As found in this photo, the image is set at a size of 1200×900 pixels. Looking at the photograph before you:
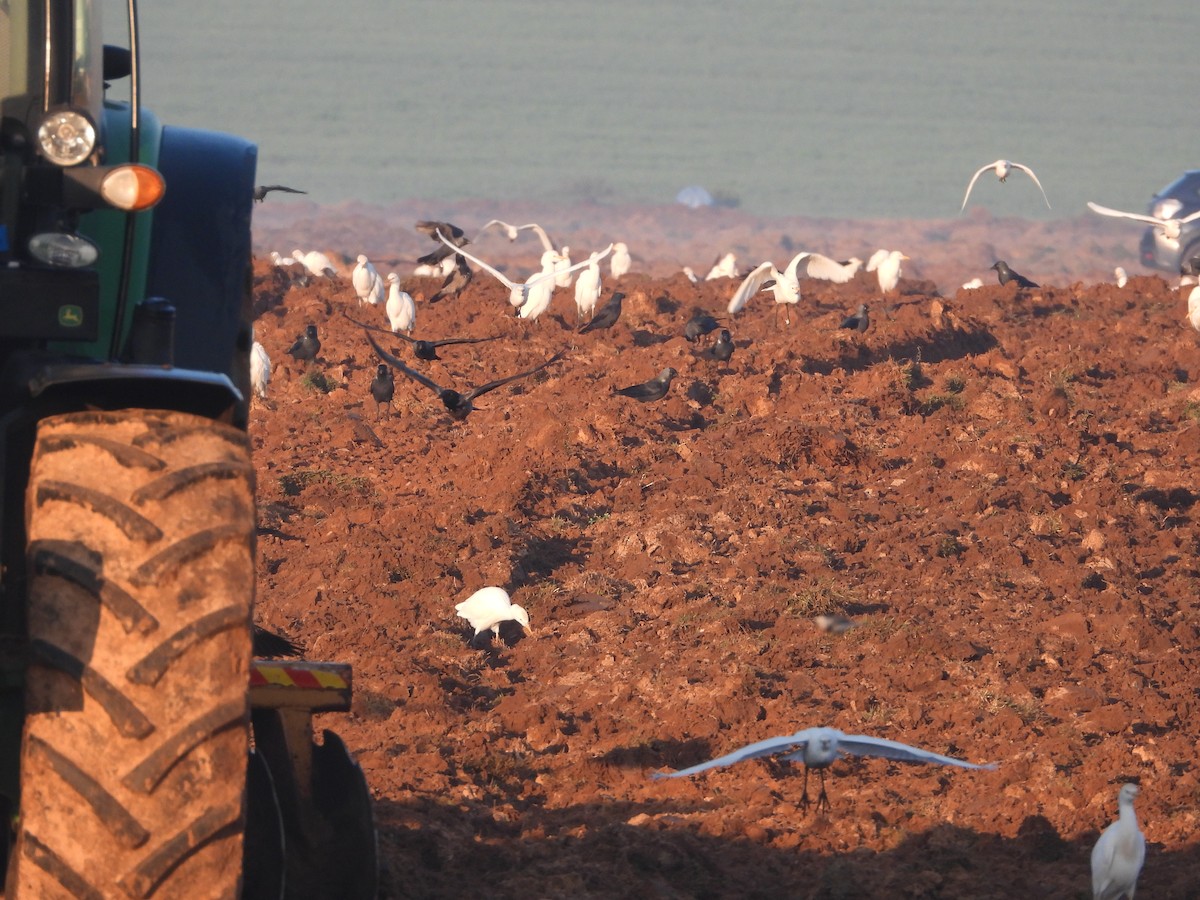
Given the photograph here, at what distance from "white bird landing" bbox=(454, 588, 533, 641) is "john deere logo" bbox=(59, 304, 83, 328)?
6303 millimetres

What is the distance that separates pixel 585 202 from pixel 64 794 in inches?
3122

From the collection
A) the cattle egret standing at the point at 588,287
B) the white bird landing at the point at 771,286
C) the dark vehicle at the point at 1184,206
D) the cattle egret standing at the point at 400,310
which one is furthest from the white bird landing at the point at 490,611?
the dark vehicle at the point at 1184,206

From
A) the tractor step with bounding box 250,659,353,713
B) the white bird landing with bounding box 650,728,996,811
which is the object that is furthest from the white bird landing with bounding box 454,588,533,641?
the tractor step with bounding box 250,659,353,713

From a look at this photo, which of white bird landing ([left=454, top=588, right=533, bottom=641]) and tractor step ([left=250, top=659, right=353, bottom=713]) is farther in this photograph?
white bird landing ([left=454, top=588, right=533, bottom=641])

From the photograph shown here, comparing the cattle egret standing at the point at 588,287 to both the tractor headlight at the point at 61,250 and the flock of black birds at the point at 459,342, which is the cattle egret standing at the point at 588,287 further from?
the tractor headlight at the point at 61,250

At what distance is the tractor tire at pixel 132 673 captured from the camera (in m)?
3.15

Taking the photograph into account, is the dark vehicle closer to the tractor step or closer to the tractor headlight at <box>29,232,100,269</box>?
the tractor step

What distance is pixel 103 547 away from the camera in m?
3.21

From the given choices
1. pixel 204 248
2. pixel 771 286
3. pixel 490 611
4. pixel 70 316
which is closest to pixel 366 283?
pixel 771 286

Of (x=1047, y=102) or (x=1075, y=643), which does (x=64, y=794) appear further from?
(x=1047, y=102)

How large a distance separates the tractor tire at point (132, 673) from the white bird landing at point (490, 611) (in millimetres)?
6509

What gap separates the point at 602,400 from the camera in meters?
15.9

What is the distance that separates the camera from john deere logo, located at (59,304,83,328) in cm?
364

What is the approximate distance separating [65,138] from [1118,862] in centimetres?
436
